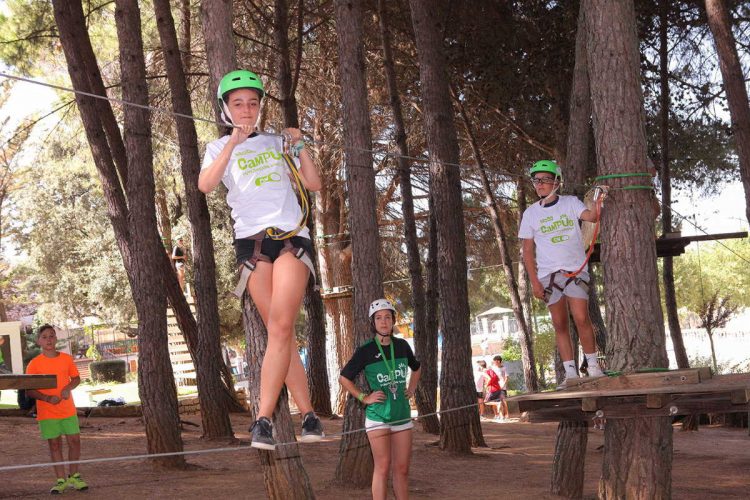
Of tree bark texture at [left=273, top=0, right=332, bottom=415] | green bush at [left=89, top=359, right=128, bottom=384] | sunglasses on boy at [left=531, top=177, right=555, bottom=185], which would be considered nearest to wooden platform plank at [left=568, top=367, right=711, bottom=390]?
sunglasses on boy at [left=531, top=177, right=555, bottom=185]

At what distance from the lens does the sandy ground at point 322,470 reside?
364 inches

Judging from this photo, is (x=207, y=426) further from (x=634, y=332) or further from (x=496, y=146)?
(x=496, y=146)

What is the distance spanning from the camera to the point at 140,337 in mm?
10352

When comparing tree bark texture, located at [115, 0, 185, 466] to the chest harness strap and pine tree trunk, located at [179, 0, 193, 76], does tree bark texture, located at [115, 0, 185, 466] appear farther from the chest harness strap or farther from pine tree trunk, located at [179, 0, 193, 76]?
pine tree trunk, located at [179, 0, 193, 76]

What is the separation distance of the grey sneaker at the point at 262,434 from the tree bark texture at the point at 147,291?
5331 mm

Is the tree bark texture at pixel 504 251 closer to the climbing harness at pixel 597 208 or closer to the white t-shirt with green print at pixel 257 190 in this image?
the climbing harness at pixel 597 208

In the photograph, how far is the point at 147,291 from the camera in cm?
1023

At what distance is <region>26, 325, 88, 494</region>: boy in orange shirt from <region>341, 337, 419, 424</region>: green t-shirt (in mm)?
3204

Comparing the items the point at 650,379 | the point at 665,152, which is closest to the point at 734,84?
the point at 665,152

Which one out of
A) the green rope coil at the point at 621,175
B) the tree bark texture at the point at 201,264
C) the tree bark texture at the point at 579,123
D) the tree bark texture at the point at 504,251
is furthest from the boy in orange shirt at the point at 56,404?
the tree bark texture at the point at 504,251

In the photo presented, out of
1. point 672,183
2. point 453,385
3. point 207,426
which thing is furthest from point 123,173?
point 672,183

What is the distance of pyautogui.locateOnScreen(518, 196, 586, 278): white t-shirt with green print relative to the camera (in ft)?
23.5

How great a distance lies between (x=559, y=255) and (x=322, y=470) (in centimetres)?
491

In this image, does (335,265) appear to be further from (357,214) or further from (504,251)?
(357,214)
